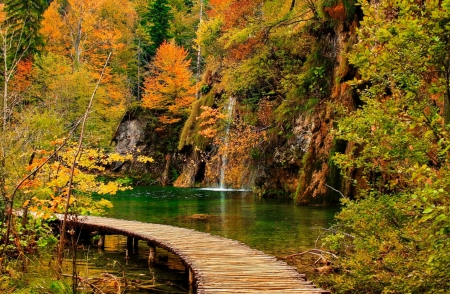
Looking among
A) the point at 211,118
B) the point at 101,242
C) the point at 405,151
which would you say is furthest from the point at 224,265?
the point at 211,118

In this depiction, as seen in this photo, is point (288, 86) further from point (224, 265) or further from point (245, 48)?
point (224, 265)

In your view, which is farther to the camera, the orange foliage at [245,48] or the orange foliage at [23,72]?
the orange foliage at [23,72]

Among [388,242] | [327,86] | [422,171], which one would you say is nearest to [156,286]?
[388,242]

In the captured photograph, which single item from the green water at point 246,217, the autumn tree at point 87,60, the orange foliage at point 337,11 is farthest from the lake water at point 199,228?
the autumn tree at point 87,60

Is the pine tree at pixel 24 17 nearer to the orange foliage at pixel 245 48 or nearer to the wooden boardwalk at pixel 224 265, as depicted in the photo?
the orange foliage at pixel 245 48

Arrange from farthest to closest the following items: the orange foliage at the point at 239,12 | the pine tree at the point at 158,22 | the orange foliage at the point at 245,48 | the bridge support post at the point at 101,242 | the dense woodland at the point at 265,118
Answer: the pine tree at the point at 158,22
the orange foliage at the point at 239,12
the orange foliage at the point at 245,48
the bridge support post at the point at 101,242
the dense woodland at the point at 265,118

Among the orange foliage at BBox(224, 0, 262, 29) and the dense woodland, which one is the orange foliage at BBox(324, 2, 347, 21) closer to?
the dense woodland

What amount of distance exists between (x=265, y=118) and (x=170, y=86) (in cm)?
1551

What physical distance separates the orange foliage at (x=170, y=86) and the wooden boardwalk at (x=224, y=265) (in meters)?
26.5

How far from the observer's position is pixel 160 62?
123ft

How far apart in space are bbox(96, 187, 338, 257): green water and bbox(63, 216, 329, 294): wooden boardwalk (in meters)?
1.55

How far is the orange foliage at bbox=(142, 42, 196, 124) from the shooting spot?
36719mm

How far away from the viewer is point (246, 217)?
15625 millimetres

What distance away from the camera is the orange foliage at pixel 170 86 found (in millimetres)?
36719
